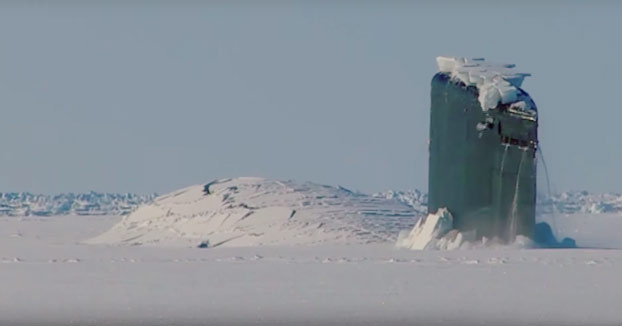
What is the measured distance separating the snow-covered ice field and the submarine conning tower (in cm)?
86

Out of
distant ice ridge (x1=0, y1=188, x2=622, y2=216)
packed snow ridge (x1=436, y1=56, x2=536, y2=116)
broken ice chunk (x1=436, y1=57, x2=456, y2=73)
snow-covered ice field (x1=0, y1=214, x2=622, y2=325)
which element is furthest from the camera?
distant ice ridge (x1=0, y1=188, x2=622, y2=216)

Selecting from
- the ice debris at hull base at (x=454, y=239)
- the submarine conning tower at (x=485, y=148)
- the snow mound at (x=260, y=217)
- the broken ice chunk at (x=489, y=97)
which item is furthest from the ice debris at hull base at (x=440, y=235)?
the snow mound at (x=260, y=217)

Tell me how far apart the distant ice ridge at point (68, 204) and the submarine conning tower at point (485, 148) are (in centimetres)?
2007

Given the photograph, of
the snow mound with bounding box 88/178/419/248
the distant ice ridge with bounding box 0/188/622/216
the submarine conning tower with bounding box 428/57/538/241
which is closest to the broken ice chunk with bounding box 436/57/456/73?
the submarine conning tower with bounding box 428/57/538/241

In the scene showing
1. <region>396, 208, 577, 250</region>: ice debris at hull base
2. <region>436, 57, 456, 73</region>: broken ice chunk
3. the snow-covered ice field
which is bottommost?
the snow-covered ice field

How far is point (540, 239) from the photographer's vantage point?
2467 cm

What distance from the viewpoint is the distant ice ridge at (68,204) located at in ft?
Answer: 148

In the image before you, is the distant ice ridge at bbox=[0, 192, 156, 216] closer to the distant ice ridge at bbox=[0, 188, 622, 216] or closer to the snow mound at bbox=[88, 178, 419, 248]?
the distant ice ridge at bbox=[0, 188, 622, 216]

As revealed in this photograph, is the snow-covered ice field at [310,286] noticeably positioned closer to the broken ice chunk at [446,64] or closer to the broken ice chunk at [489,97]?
the broken ice chunk at [489,97]

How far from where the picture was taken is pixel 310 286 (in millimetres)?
18531

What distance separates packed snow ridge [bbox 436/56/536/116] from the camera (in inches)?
941

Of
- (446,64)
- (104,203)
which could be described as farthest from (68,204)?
(446,64)

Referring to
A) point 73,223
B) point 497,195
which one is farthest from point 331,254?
point 73,223

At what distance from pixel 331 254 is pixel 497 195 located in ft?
10.0
